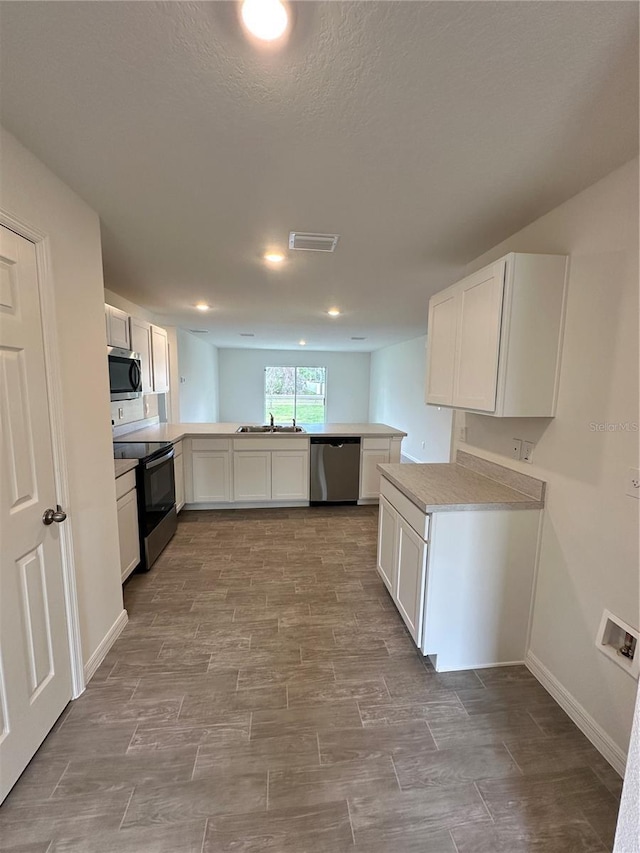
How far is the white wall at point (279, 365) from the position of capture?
9375mm

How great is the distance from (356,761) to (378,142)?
2.44 m

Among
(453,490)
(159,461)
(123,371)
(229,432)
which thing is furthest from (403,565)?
(229,432)

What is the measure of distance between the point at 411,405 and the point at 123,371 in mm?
5450

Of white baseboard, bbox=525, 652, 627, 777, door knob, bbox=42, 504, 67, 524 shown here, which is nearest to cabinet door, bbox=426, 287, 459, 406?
white baseboard, bbox=525, 652, 627, 777

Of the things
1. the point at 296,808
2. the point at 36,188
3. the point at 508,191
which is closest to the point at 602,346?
the point at 508,191

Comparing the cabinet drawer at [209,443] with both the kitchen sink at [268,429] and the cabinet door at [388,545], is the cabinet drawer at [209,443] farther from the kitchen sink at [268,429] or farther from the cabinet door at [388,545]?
the cabinet door at [388,545]

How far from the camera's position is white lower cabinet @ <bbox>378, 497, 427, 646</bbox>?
1.94 meters

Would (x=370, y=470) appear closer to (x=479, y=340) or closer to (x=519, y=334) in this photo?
(x=479, y=340)

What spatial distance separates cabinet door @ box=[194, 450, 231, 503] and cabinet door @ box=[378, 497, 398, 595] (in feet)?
7.14

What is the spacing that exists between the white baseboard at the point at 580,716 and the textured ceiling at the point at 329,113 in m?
2.37

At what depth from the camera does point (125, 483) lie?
2.52 metres

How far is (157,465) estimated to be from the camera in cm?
302

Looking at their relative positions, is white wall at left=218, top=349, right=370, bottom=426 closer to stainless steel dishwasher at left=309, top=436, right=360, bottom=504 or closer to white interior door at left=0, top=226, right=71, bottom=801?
stainless steel dishwasher at left=309, top=436, right=360, bottom=504

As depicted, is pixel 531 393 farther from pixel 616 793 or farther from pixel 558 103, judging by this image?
pixel 616 793
